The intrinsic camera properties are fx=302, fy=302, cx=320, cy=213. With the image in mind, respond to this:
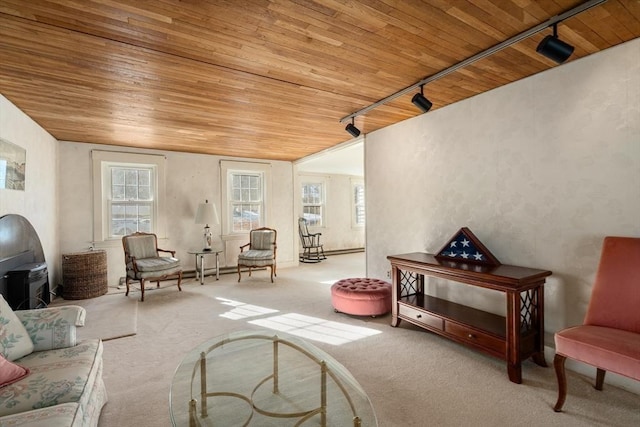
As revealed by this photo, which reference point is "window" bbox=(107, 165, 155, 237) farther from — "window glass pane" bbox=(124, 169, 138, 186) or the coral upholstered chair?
the coral upholstered chair

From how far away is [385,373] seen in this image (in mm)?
2287

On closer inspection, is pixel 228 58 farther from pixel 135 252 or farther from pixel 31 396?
pixel 135 252

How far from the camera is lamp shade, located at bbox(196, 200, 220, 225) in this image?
18.0 ft

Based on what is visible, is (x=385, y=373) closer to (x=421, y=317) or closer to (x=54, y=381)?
(x=421, y=317)

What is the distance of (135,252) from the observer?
4.77 m

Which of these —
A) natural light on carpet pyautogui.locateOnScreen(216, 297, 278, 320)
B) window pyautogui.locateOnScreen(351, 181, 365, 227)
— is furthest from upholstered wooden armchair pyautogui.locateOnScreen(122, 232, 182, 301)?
window pyautogui.locateOnScreen(351, 181, 365, 227)

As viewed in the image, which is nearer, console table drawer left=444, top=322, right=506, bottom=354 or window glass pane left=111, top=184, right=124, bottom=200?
console table drawer left=444, top=322, right=506, bottom=354

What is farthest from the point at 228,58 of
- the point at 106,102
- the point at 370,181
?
the point at 370,181

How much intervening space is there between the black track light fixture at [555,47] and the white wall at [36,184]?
14.8 feet

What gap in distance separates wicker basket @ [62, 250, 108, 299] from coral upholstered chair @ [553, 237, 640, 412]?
5363 millimetres

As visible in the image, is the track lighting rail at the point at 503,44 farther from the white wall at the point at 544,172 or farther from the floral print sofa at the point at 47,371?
the floral print sofa at the point at 47,371

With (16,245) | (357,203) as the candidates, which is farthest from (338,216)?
(16,245)

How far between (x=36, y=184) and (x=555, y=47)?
17.6 ft

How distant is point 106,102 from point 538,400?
4.44 meters
